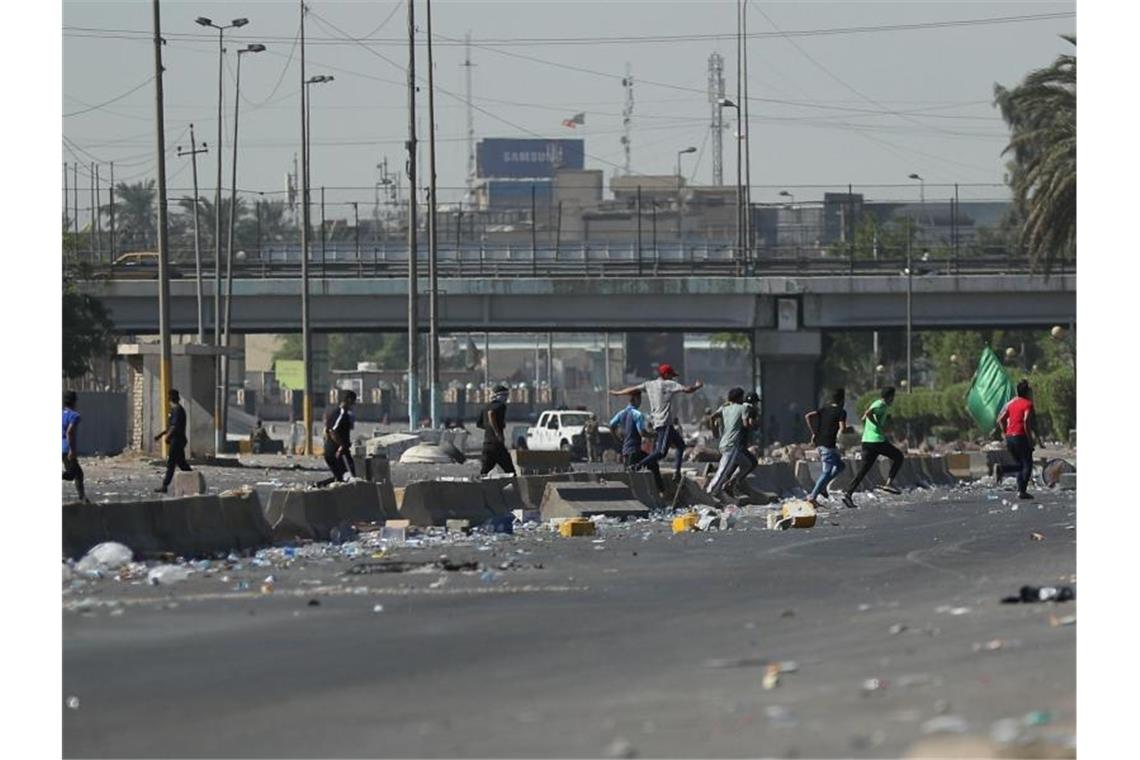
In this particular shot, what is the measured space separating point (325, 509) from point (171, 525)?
12.8 ft

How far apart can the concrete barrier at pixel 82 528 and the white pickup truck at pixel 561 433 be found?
49625mm

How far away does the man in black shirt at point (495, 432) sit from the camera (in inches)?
1126

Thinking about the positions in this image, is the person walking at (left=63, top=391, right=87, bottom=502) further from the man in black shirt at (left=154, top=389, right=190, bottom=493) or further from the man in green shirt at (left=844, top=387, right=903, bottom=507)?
the man in green shirt at (left=844, top=387, right=903, bottom=507)

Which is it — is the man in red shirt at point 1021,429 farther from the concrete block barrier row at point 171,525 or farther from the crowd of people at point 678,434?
the concrete block barrier row at point 171,525

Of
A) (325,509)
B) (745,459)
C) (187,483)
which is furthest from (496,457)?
(325,509)

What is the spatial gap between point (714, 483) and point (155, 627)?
17.3 m

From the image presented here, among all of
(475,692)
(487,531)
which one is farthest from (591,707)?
(487,531)

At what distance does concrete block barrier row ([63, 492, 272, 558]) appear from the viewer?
18.7m

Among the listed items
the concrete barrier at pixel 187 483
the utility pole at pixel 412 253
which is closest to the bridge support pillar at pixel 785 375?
the utility pole at pixel 412 253

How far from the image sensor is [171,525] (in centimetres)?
1964

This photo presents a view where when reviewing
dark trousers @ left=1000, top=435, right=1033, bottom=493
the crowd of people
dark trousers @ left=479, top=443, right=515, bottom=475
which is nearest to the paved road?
the crowd of people

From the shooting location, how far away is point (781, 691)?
400 inches

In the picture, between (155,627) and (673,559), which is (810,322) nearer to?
(673,559)

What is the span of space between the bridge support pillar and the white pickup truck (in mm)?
9520
